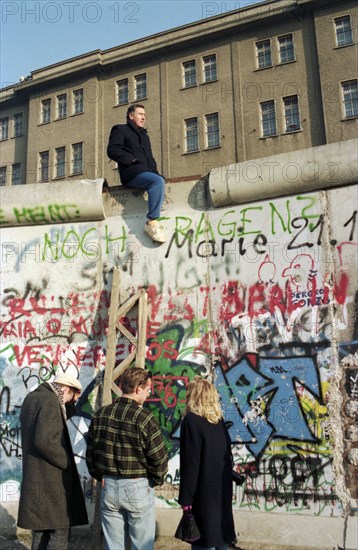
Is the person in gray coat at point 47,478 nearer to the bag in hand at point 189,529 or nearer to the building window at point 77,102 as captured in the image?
the bag in hand at point 189,529

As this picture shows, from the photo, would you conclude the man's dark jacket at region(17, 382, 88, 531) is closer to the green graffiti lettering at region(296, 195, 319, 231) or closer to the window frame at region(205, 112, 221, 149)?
the green graffiti lettering at region(296, 195, 319, 231)

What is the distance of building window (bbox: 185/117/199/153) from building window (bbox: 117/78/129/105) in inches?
183

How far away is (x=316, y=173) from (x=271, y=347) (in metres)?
2.02

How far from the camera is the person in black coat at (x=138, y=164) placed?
6379 millimetres

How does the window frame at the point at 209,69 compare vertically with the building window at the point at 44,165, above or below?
above

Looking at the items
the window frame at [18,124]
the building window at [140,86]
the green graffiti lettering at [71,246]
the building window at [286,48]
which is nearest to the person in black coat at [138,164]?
the green graffiti lettering at [71,246]

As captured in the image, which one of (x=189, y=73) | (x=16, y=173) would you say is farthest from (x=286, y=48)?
(x=16, y=173)

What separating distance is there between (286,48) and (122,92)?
1011cm

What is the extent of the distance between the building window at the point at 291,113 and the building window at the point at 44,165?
49.2 ft

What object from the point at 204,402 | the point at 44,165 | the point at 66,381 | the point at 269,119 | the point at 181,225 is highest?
the point at 44,165

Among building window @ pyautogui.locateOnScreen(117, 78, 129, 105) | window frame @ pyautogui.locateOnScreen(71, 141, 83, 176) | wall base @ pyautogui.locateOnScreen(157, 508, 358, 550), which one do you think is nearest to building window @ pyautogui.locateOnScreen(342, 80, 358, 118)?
building window @ pyautogui.locateOnScreen(117, 78, 129, 105)

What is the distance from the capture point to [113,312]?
6160 millimetres

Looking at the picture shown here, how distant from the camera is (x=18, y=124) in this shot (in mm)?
35281

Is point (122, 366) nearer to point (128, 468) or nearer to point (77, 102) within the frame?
point (128, 468)
